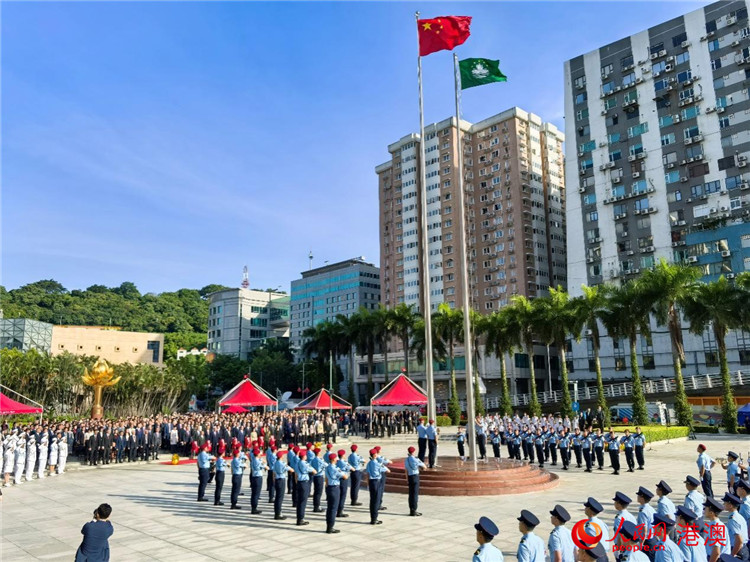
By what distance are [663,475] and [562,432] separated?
4.50 meters

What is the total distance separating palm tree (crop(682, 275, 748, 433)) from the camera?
116 ft

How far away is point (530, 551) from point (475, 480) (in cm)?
1179

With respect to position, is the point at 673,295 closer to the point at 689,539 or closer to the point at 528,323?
the point at 528,323

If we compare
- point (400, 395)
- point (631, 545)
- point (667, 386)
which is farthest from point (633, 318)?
point (631, 545)

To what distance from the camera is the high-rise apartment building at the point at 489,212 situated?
79.8 meters

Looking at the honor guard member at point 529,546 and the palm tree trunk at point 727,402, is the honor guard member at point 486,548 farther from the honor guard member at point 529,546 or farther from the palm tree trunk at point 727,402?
the palm tree trunk at point 727,402

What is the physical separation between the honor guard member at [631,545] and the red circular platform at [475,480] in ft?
37.2

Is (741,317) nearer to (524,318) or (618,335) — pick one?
(618,335)

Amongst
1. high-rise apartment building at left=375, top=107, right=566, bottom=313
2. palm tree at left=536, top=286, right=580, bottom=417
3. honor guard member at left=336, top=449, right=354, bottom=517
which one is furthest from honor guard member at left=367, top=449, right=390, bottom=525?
high-rise apartment building at left=375, top=107, right=566, bottom=313

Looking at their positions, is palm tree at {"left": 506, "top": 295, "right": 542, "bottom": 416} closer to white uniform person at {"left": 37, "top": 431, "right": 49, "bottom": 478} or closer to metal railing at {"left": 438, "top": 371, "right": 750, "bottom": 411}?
metal railing at {"left": 438, "top": 371, "right": 750, "bottom": 411}

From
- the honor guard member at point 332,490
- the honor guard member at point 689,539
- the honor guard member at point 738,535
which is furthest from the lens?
the honor guard member at point 332,490

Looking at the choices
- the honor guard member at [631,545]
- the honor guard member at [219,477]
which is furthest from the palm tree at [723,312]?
the honor guard member at [631,545]

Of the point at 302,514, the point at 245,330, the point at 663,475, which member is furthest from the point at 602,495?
the point at 245,330

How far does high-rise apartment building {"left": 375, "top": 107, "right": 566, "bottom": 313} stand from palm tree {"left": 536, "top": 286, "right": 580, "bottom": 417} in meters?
34.4
